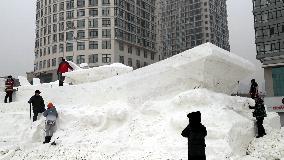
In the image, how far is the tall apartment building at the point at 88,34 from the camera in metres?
65.3

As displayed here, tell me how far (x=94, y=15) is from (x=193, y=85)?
56424mm

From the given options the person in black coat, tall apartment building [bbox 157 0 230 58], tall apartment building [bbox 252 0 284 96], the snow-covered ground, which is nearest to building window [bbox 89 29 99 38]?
tall apartment building [bbox 252 0 284 96]

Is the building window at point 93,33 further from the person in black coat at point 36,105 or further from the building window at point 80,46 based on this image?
the person in black coat at point 36,105

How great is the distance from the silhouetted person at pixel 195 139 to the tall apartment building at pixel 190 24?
9637 centimetres

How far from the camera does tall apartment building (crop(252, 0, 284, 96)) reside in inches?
1697

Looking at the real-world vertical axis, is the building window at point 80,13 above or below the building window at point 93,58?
Answer: above

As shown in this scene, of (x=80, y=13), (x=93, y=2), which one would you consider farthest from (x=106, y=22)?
(x=80, y=13)

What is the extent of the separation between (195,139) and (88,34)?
61.9 metres

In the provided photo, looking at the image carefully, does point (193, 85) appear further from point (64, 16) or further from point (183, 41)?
point (183, 41)

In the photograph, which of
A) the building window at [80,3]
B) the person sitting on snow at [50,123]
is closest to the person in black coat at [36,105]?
the person sitting on snow at [50,123]

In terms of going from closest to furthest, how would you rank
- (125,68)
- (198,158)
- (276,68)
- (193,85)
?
(198,158), (193,85), (125,68), (276,68)

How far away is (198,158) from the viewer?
6176 mm

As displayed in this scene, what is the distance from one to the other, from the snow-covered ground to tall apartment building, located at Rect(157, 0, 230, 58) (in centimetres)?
8775

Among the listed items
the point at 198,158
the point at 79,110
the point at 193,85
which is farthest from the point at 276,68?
the point at 198,158
